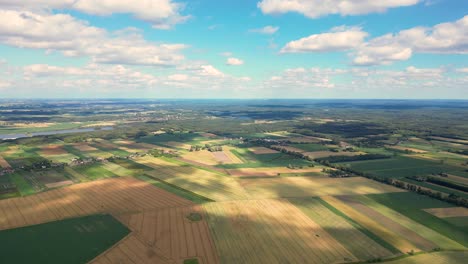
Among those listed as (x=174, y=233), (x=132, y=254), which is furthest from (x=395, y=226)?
(x=132, y=254)

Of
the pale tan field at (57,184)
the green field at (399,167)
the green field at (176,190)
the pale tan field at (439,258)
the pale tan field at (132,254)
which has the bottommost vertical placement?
the pale tan field at (439,258)

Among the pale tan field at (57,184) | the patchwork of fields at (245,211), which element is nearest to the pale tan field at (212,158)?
the patchwork of fields at (245,211)

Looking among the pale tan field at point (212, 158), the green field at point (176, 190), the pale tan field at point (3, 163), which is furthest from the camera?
the pale tan field at point (212, 158)

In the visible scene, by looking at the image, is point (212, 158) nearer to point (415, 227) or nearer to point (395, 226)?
point (395, 226)

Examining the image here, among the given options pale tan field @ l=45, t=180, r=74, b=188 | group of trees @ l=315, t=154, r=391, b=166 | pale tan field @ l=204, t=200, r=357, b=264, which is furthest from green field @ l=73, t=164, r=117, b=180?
group of trees @ l=315, t=154, r=391, b=166

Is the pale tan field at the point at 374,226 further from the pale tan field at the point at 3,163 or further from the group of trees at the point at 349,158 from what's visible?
the pale tan field at the point at 3,163

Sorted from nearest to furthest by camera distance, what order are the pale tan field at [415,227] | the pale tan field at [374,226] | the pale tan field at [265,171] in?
the pale tan field at [374,226] < the pale tan field at [415,227] < the pale tan field at [265,171]
